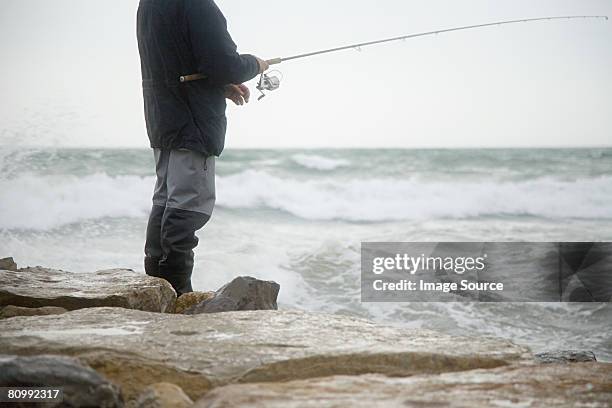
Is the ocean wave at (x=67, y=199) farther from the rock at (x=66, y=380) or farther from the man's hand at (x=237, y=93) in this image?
the rock at (x=66, y=380)

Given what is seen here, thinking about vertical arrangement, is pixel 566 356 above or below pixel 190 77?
below

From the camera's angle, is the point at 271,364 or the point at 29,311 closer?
the point at 271,364

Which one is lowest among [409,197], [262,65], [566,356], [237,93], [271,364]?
[566,356]

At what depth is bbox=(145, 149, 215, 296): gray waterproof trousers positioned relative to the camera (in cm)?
255

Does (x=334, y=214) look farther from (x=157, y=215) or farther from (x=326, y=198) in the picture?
(x=157, y=215)

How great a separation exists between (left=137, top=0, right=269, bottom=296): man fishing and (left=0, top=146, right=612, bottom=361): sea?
5.84 ft

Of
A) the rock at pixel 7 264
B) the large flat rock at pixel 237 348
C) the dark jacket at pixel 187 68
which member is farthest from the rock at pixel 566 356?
the rock at pixel 7 264

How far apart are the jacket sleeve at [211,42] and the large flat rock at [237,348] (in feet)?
3.17

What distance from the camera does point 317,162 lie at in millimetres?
14133

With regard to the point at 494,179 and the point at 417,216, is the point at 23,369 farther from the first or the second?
the point at 494,179

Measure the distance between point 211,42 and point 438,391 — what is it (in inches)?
61.2

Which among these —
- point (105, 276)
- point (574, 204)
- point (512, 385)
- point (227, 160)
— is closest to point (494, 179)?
point (574, 204)

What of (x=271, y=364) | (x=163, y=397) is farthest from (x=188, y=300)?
(x=163, y=397)

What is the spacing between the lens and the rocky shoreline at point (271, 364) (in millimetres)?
1272
